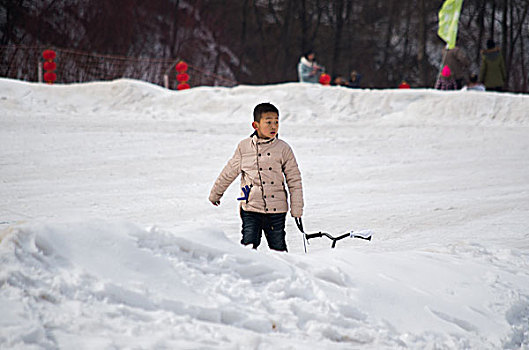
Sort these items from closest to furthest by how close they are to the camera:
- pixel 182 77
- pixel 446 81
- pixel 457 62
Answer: pixel 457 62, pixel 446 81, pixel 182 77

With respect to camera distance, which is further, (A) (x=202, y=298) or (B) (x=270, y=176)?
(B) (x=270, y=176)

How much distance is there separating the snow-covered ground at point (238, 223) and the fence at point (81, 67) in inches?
227

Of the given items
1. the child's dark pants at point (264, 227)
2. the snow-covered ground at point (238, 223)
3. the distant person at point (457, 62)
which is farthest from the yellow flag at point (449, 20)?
the child's dark pants at point (264, 227)

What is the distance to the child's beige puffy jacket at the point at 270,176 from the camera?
4227 mm

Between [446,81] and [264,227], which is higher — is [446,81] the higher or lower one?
the higher one

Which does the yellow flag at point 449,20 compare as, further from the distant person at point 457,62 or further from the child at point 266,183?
the child at point 266,183

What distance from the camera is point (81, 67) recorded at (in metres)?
20.1

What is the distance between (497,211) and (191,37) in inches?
923

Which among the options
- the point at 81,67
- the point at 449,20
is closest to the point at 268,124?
the point at 449,20

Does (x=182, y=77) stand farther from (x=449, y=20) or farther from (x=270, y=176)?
(x=270, y=176)

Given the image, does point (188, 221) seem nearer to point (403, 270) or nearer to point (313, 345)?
point (403, 270)

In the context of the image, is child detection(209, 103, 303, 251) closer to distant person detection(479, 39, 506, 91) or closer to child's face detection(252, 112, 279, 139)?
child's face detection(252, 112, 279, 139)

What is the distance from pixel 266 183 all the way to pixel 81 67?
17318 mm

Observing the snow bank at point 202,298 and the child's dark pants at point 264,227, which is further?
the child's dark pants at point 264,227
